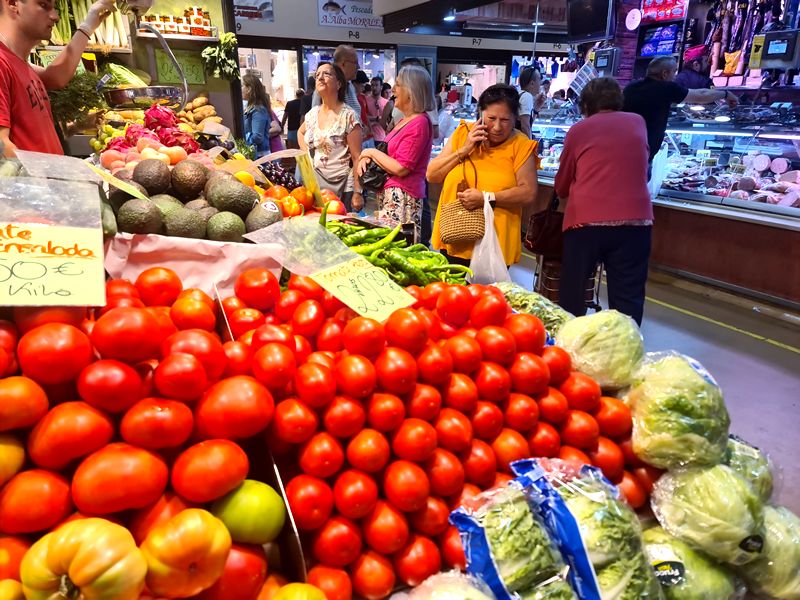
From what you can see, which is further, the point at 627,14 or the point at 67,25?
the point at 627,14

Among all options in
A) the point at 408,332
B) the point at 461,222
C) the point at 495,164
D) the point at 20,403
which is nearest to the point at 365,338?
the point at 408,332

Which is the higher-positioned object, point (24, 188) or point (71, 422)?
point (24, 188)

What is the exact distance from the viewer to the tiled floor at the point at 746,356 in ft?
11.2

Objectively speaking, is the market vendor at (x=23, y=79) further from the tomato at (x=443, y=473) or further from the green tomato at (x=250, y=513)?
the tomato at (x=443, y=473)

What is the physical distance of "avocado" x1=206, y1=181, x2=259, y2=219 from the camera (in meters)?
2.11

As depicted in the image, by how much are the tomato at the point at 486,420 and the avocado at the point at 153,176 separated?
5.15 ft

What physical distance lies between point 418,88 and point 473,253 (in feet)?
4.55

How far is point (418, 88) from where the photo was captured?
4191mm

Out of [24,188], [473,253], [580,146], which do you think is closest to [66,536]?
[24,188]

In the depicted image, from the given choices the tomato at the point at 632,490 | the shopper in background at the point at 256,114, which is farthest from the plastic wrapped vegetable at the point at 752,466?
the shopper in background at the point at 256,114

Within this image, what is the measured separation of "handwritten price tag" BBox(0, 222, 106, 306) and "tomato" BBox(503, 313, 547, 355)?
1023 mm

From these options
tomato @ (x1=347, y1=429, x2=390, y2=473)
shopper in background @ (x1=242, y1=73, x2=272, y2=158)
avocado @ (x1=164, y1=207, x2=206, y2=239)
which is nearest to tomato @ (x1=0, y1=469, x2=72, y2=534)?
tomato @ (x1=347, y1=429, x2=390, y2=473)

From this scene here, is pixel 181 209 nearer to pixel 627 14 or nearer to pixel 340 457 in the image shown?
pixel 340 457

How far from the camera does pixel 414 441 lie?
1222 mm
